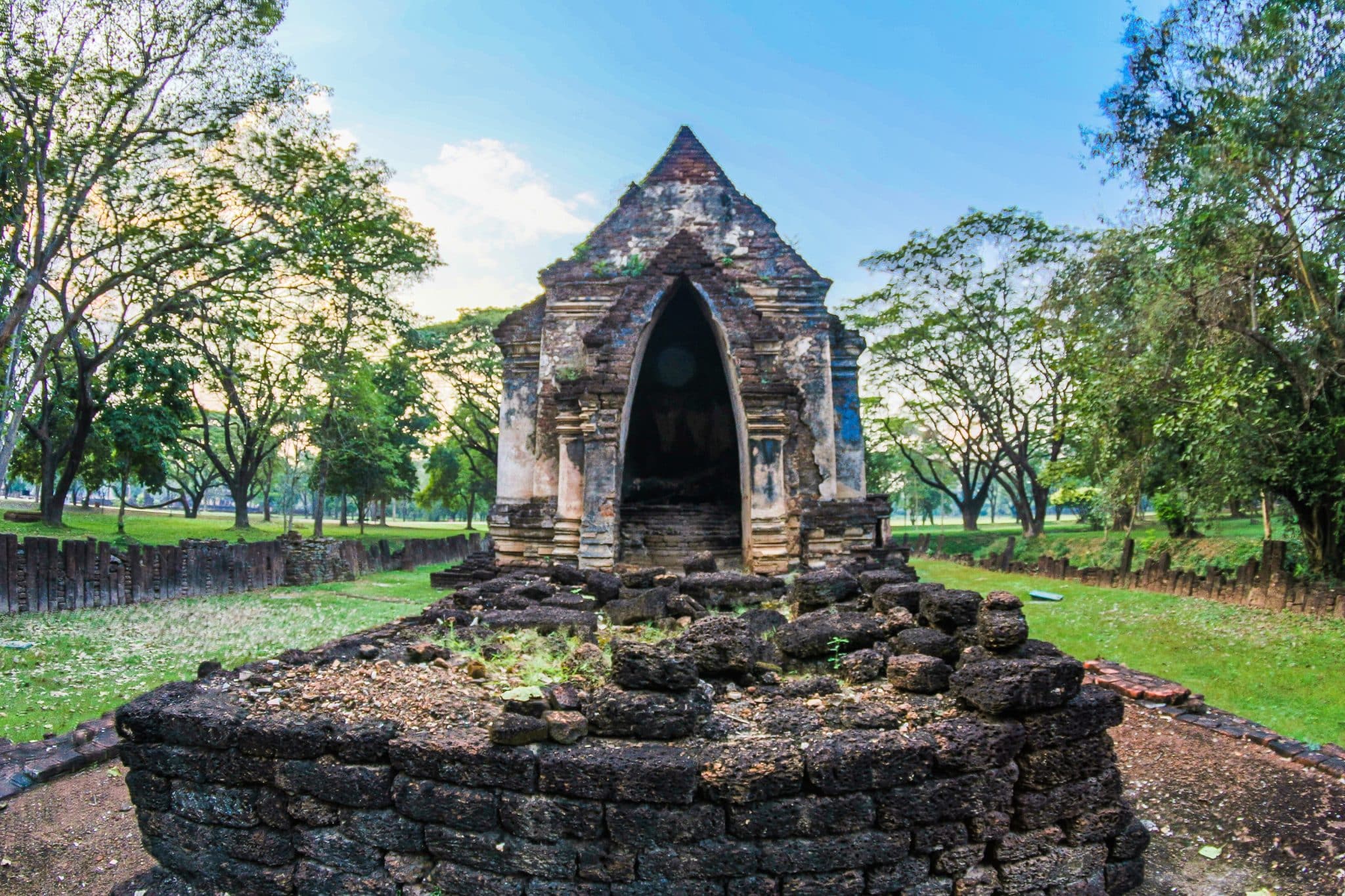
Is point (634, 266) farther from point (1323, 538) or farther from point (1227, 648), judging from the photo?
point (1323, 538)

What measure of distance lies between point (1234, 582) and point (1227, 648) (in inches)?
151

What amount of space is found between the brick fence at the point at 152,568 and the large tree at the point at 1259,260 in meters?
14.9

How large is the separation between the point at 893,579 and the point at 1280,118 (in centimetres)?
777

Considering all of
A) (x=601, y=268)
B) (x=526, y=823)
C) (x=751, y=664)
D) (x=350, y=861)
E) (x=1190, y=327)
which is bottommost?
(x=350, y=861)

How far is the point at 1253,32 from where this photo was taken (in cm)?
1009

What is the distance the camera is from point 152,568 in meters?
Result: 11.8

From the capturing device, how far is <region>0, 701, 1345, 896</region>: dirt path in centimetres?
390

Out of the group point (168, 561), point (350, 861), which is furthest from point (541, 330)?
point (350, 861)

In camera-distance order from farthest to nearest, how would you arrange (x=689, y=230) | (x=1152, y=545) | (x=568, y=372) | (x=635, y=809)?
1. (x=1152, y=545)
2. (x=689, y=230)
3. (x=568, y=372)
4. (x=635, y=809)

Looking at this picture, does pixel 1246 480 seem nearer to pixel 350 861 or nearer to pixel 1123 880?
pixel 1123 880

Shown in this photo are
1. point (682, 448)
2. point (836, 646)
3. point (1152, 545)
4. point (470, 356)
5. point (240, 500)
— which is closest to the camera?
→ point (836, 646)

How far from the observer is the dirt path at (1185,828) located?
3896mm

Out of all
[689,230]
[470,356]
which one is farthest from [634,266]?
[470,356]

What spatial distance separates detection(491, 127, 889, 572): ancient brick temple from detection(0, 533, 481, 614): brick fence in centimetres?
520
